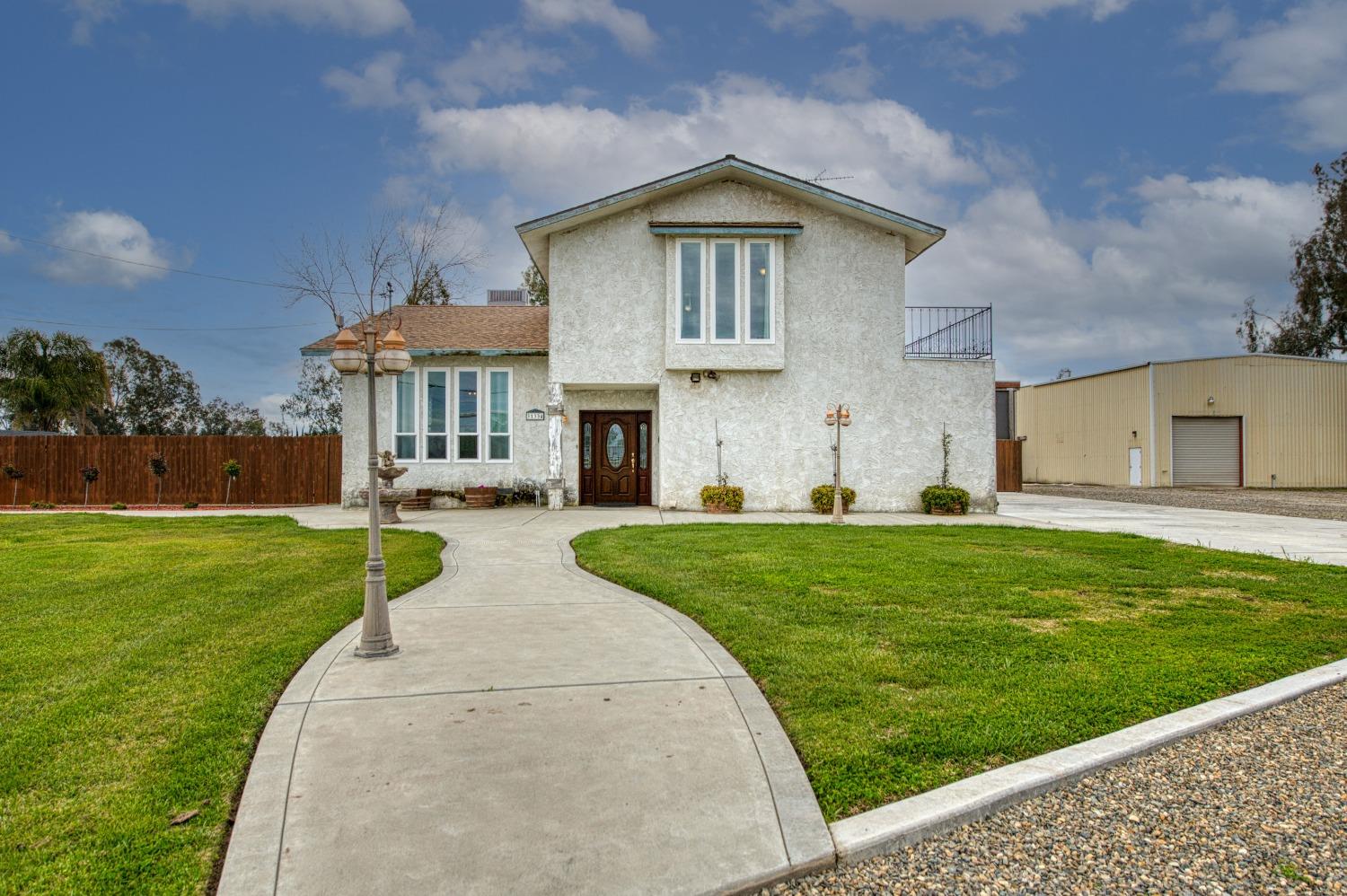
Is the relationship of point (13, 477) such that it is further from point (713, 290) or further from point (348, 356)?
point (348, 356)

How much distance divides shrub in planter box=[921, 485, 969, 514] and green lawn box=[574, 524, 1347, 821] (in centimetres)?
583

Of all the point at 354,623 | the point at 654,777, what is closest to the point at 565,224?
the point at 354,623

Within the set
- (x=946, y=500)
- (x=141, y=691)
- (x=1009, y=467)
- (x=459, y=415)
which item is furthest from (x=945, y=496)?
(x=141, y=691)

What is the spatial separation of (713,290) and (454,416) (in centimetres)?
690

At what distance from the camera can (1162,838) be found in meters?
2.62

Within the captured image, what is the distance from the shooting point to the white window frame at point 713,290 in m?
15.8

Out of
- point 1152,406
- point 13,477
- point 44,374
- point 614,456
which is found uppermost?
point 44,374

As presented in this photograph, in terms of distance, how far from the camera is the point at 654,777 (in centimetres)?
304

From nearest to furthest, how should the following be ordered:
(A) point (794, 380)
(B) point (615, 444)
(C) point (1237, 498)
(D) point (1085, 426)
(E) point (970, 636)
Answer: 1. (E) point (970, 636)
2. (A) point (794, 380)
3. (B) point (615, 444)
4. (C) point (1237, 498)
5. (D) point (1085, 426)

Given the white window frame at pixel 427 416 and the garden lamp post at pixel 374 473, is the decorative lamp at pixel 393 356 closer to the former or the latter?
the garden lamp post at pixel 374 473

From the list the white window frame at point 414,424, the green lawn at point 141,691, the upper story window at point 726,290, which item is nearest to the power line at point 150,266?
the white window frame at point 414,424

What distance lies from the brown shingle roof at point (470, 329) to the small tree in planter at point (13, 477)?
1070 centimetres

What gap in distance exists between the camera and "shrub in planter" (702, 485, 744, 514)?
615 inches

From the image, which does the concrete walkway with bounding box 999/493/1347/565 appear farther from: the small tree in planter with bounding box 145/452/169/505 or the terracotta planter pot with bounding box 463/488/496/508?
the small tree in planter with bounding box 145/452/169/505
